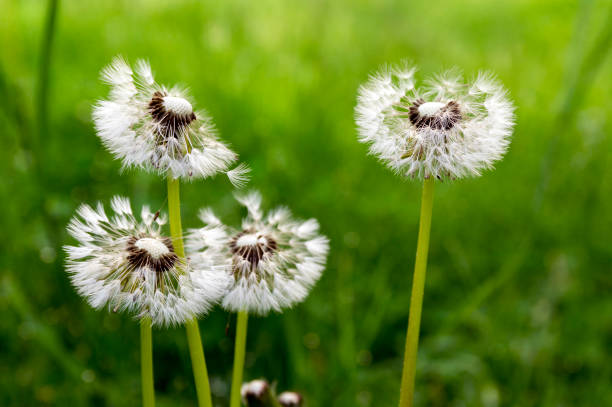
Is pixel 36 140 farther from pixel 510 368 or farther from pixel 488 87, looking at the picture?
pixel 510 368

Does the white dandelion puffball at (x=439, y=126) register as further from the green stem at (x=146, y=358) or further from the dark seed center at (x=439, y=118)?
the green stem at (x=146, y=358)

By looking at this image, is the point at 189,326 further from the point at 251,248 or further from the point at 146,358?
the point at 251,248

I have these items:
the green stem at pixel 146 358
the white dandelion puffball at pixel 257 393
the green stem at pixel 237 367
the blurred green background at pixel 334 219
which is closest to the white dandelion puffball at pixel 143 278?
the green stem at pixel 146 358

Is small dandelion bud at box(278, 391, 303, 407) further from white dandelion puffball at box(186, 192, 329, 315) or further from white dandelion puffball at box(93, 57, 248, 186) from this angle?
white dandelion puffball at box(93, 57, 248, 186)

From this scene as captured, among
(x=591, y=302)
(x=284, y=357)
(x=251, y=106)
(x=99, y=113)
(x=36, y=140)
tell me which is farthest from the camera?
(x=251, y=106)

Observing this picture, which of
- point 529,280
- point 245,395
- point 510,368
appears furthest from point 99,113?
point 529,280

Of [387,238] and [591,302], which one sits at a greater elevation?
[387,238]

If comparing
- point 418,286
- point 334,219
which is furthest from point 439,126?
point 334,219
